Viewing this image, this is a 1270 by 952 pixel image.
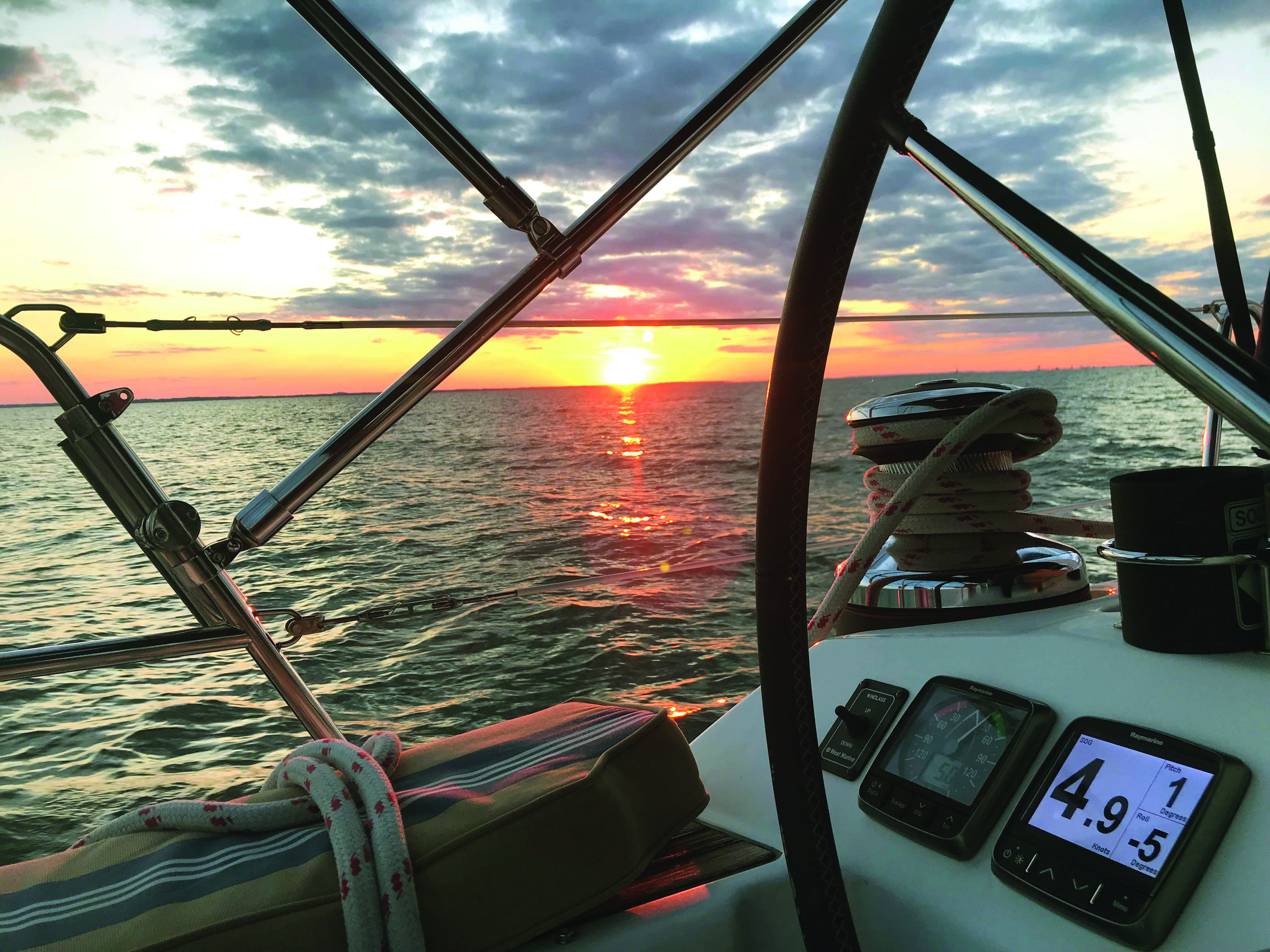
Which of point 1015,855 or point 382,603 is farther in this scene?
point 382,603

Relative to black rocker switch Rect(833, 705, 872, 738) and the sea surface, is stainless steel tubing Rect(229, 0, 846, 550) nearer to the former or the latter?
the sea surface

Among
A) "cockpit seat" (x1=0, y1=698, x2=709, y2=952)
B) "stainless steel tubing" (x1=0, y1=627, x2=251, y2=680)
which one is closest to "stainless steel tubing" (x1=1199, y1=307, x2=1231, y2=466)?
"cockpit seat" (x1=0, y1=698, x2=709, y2=952)

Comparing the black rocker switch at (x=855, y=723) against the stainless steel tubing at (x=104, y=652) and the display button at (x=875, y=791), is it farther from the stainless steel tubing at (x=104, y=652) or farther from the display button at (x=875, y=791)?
the stainless steel tubing at (x=104, y=652)

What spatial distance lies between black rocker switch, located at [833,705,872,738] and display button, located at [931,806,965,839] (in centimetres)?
11

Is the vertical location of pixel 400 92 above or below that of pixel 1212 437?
above

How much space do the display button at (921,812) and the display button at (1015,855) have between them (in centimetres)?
5

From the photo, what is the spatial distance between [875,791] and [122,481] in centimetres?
72

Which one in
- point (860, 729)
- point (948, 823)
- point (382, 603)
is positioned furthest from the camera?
point (382, 603)

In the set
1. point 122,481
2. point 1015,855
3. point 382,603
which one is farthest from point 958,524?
point 382,603

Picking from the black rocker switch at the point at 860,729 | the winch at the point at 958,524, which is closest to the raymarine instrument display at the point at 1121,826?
the black rocker switch at the point at 860,729

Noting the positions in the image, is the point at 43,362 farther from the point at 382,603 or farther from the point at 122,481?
the point at 382,603

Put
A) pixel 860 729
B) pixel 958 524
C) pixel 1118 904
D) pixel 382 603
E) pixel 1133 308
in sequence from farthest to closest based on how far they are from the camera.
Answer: pixel 382 603
pixel 958 524
pixel 860 729
pixel 1118 904
pixel 1133 308

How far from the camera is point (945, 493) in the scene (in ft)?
2.51

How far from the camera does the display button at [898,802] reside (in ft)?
1.96
